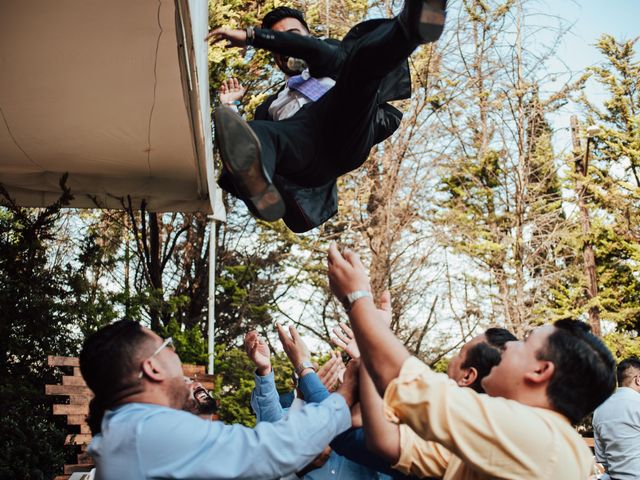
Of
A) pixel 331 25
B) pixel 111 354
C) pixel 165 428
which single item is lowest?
pixel 165 428

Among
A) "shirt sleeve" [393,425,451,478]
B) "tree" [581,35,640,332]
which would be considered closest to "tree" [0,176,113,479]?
"shirt sleeve" [393,425,451,478]

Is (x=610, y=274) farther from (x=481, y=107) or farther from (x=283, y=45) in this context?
(x=283, y=45)

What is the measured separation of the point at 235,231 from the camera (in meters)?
13.2

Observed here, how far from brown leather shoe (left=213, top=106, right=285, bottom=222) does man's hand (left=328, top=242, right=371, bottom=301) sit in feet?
2.25

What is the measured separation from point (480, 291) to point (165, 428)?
13.0 m

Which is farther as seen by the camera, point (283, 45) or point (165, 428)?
point (283, 45)

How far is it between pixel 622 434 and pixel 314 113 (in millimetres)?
2903

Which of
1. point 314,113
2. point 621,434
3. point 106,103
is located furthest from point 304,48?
point 621,434

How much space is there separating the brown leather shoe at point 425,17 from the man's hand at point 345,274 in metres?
0.89

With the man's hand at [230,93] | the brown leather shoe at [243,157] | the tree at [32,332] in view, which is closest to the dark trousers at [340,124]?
the brown leather shoe at [243,157]

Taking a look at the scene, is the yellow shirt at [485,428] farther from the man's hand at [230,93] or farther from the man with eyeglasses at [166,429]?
the man's hand at [230,93]

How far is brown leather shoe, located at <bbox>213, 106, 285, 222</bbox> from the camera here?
235 centimetres

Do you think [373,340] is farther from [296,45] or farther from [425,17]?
[296,45]

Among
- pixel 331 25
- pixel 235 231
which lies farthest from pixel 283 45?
pixel 235 231
